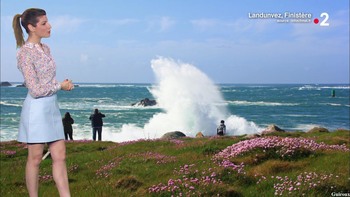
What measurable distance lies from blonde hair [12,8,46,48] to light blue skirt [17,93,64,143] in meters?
0.78

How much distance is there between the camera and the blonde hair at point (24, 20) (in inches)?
207

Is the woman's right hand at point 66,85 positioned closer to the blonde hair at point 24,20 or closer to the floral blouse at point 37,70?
the floral blouse at point 37,70

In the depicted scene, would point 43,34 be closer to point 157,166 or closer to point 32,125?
point 32,125

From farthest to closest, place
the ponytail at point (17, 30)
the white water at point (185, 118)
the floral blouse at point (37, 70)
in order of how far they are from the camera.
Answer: the white water at point (185, 118) → the ponytail at point (17, 30) → the floral blouse at point (37, 70)

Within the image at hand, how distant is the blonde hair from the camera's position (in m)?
5.25

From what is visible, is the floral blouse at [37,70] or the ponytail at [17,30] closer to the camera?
the floral blouse at [37,70]

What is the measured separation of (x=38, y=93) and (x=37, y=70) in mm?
301

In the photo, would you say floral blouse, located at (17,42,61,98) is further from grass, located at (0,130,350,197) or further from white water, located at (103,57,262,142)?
white water, located at (103,57,262,142)

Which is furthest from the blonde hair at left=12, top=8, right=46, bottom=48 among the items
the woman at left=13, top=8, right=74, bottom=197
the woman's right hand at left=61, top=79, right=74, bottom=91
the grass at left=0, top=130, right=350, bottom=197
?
the grass at left=0, top=130, right=350, bottom=197

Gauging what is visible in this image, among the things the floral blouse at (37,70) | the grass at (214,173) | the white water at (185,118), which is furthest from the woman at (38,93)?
the white water at (185,118)

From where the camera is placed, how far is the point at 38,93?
5.05 meters

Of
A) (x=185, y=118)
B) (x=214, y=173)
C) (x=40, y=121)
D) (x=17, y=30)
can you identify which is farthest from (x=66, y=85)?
(x=185, y=118)

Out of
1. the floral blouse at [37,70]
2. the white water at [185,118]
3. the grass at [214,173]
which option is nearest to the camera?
the floral blouse at [37,70]

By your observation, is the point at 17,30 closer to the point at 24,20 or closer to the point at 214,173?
the point at 24,20
